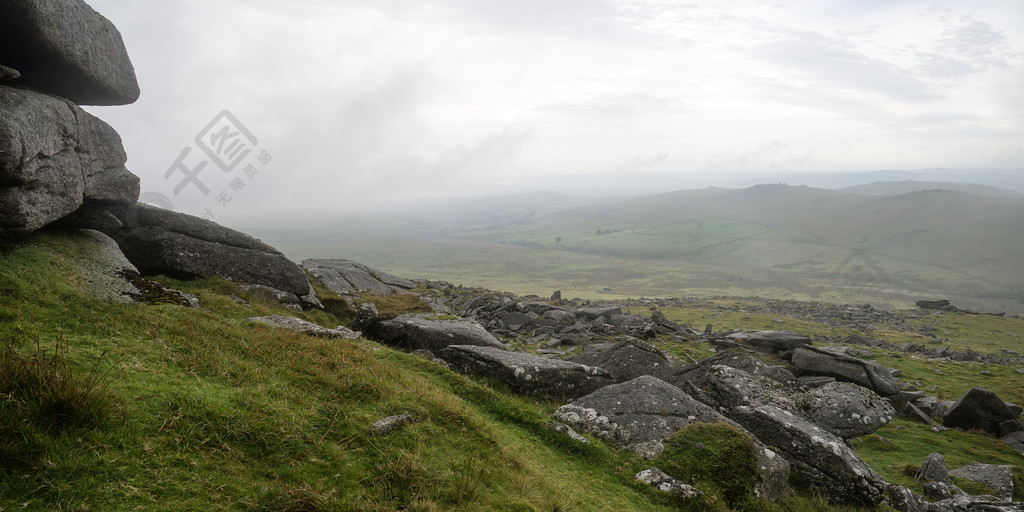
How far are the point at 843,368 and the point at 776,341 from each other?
7023 millimetres

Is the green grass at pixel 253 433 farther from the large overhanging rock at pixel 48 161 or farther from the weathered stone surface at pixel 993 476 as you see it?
the weathered stone surface at pixel 993 476

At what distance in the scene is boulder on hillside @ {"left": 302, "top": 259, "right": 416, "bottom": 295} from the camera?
40094mm

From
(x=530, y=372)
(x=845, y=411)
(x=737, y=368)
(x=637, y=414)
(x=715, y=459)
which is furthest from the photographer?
(x=737, y=368)

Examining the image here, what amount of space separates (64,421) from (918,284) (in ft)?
839

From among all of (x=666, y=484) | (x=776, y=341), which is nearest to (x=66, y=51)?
(x=666, y=484)

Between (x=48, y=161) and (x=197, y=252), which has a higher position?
(x=48, y=161)

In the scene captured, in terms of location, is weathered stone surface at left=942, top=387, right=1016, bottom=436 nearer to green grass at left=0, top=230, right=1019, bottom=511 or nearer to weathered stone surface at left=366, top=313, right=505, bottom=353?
green grass at left=0, top=230, right=1019, bottom=511

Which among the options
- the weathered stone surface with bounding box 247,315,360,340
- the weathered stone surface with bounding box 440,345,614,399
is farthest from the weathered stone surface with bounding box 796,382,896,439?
the weathered stone surface with bounding box 247,315,360,340

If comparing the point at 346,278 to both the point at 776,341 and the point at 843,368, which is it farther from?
the point at 843,368

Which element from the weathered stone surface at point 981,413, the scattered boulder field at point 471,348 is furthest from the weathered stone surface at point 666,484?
A: the weathered stone surface at point 981,413

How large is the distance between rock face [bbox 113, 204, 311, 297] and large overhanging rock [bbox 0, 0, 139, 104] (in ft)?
20.6

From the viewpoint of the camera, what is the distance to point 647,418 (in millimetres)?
14289

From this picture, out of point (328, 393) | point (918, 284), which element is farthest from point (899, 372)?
point (918, 284)

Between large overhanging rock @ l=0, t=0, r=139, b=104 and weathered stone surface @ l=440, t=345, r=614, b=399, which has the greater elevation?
large overhanging rock @ l=0, t=0, r=139, b=104
